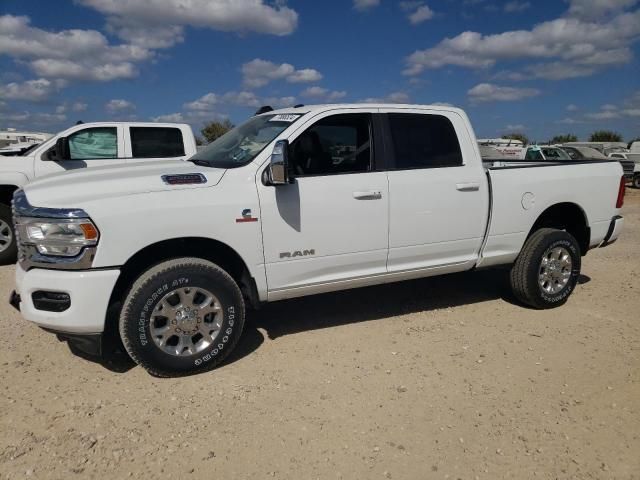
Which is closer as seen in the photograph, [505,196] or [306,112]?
[306,112]

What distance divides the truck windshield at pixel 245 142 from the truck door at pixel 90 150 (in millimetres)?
3662

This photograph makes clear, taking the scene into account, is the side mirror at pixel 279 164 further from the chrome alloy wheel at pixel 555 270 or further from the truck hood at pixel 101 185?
A: the chrome alloy wheel at pixel 555 270

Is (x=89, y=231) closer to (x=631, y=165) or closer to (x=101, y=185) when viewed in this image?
(x=101, y=185)

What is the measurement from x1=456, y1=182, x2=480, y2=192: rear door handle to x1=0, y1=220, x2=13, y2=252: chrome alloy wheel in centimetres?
602

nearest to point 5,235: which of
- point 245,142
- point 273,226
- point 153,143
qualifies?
point 153,143

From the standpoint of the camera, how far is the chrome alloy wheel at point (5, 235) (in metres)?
6.71

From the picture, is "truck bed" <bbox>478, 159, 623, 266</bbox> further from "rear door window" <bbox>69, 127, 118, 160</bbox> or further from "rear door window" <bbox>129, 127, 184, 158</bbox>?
"rear door window" <bbox>69, 127, 118, 160</bbox>

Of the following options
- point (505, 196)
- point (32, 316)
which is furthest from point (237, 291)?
point (505, 196)

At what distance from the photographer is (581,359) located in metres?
3.85

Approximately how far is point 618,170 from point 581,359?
2.42 m

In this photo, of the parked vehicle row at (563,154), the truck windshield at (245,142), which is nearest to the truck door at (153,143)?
the truck windshield at (245,142)

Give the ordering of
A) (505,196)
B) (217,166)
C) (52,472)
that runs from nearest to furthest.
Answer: (52,472) → (217,166) → (505,196)

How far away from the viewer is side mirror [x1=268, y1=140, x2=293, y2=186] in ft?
11.1

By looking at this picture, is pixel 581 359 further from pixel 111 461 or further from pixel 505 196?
pixel 111 461
